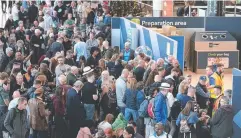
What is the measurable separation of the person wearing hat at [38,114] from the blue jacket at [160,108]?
1.85 meters

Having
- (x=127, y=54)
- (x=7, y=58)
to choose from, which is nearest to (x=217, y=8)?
(x=127, y=54)

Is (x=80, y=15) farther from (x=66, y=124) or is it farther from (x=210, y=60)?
(x=66, y=124)

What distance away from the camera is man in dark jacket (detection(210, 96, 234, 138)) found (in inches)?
376

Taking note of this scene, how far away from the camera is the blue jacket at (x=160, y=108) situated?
9859 mm

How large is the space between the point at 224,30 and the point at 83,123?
32.7ft

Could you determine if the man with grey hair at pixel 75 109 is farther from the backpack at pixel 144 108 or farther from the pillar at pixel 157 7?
the pillar at pixel 157 7

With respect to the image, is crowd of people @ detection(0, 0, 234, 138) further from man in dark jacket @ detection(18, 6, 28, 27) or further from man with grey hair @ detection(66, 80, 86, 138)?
man in dark jacket @ detection(18, 6, 28, 27)

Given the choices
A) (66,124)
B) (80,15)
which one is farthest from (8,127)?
(80,15)

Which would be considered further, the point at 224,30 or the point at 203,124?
the point at 224,30

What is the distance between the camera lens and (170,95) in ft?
33.4

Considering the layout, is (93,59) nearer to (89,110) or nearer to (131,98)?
(89,110)

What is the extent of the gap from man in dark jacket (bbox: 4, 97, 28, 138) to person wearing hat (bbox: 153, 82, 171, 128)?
2.12 metres

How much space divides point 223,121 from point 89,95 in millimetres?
2499

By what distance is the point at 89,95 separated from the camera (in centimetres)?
1080
